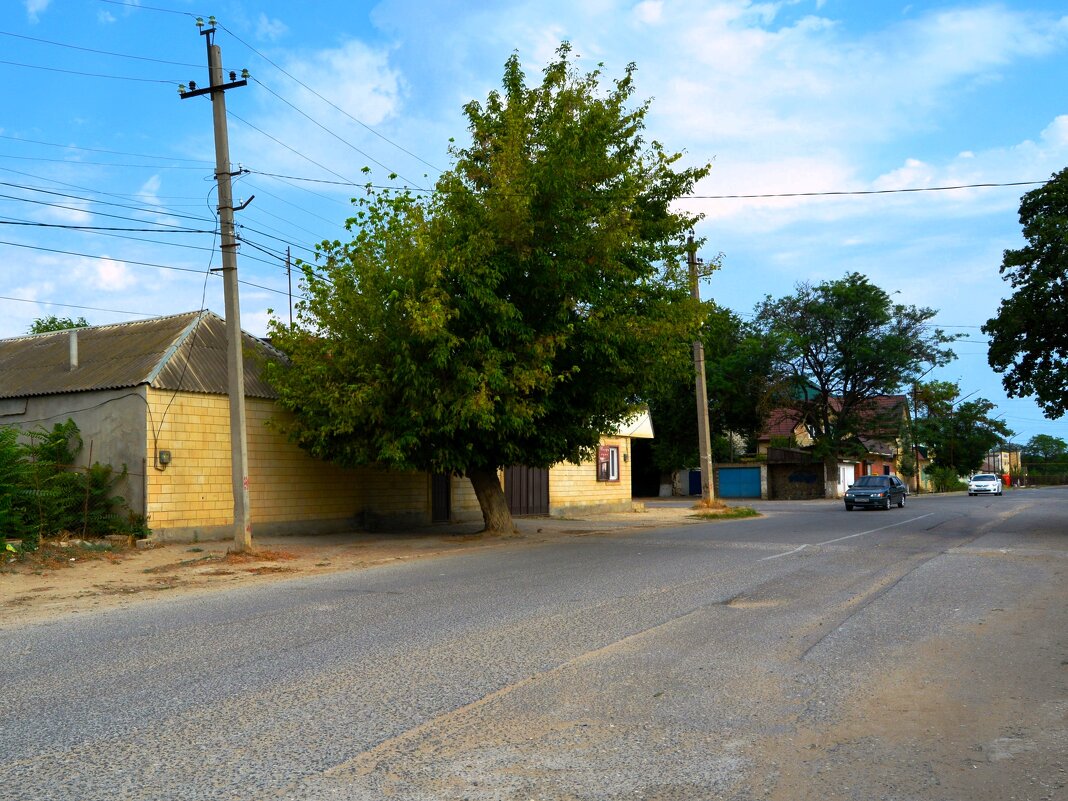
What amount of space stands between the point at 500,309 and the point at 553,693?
36.8 feet

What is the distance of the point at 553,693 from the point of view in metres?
6.30

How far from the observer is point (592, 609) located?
32.3 feet

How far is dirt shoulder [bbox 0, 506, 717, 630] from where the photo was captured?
11.8 metres

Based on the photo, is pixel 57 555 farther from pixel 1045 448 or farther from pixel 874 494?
pixel 1045 448

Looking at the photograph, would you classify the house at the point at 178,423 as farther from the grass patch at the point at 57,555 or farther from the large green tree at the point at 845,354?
the large green tree at the point at 845,354

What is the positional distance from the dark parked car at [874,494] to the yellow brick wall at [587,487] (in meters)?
8.71

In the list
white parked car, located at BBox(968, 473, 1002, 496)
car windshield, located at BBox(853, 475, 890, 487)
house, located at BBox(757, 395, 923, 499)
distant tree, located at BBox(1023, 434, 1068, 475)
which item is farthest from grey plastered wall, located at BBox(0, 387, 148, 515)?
distant tree, located at BBox(1023, 434, 1068, 475)

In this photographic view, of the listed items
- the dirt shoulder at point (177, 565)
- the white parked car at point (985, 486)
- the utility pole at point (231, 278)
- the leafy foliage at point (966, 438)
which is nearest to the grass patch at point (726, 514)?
the dirt shoulder at point (177, 565)

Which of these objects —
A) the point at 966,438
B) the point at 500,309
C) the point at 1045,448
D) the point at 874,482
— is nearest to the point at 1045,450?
the point at 1045,448

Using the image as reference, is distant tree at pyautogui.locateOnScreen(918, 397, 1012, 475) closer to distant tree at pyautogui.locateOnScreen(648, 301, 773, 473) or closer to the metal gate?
distant tree at pyautogui.locateOnScreen(648, 301, 773, 473)

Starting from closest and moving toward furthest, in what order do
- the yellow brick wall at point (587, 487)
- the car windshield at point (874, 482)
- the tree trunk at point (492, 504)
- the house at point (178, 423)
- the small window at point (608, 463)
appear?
the house at point (178, 423) < the tree trunk at point (492, 504) < the yellow brick wall at point (587, 487) < the small window at point (608, 463) < the car windshield at point (874, 482)

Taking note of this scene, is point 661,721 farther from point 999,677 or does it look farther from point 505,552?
point 505,552

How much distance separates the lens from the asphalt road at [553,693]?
4.65 meters

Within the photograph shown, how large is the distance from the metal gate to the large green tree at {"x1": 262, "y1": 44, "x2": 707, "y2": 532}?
908 cm
